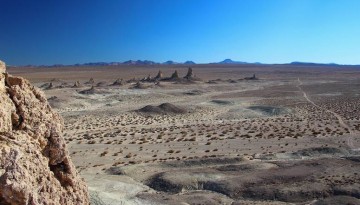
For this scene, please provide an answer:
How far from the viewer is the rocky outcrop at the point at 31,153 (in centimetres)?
605

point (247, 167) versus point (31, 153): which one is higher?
point (31, 153)

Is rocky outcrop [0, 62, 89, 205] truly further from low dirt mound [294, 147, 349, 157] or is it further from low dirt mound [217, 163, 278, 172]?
low dirt mound [294, 147, 349, 157]

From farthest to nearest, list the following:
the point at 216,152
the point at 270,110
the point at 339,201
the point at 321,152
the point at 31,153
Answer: the point at 270,110, the point at 216,152, the point at 321,152, the point at 339,201, the point at 31,153

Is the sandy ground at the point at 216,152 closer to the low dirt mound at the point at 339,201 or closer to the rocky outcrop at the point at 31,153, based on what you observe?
the low dirt mound at the point at 339,201

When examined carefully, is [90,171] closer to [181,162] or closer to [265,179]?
[181,162]

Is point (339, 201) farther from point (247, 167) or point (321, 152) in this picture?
→ point (321, 152)

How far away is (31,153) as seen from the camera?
6.73 m

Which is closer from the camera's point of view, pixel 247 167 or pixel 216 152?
pixel 247 167

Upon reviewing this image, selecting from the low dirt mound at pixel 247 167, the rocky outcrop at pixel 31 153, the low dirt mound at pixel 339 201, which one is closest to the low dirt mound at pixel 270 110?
the low dirt mound at pixel 247 167

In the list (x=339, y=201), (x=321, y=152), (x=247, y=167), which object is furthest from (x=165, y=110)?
(x=339, y=201)

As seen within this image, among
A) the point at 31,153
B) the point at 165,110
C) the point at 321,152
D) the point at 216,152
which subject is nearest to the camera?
the point at 31,153

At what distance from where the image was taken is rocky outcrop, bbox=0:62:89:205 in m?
6.05

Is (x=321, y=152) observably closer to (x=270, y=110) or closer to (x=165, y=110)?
(x=270, y=110)

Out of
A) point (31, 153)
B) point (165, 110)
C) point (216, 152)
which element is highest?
point (31, 153)
